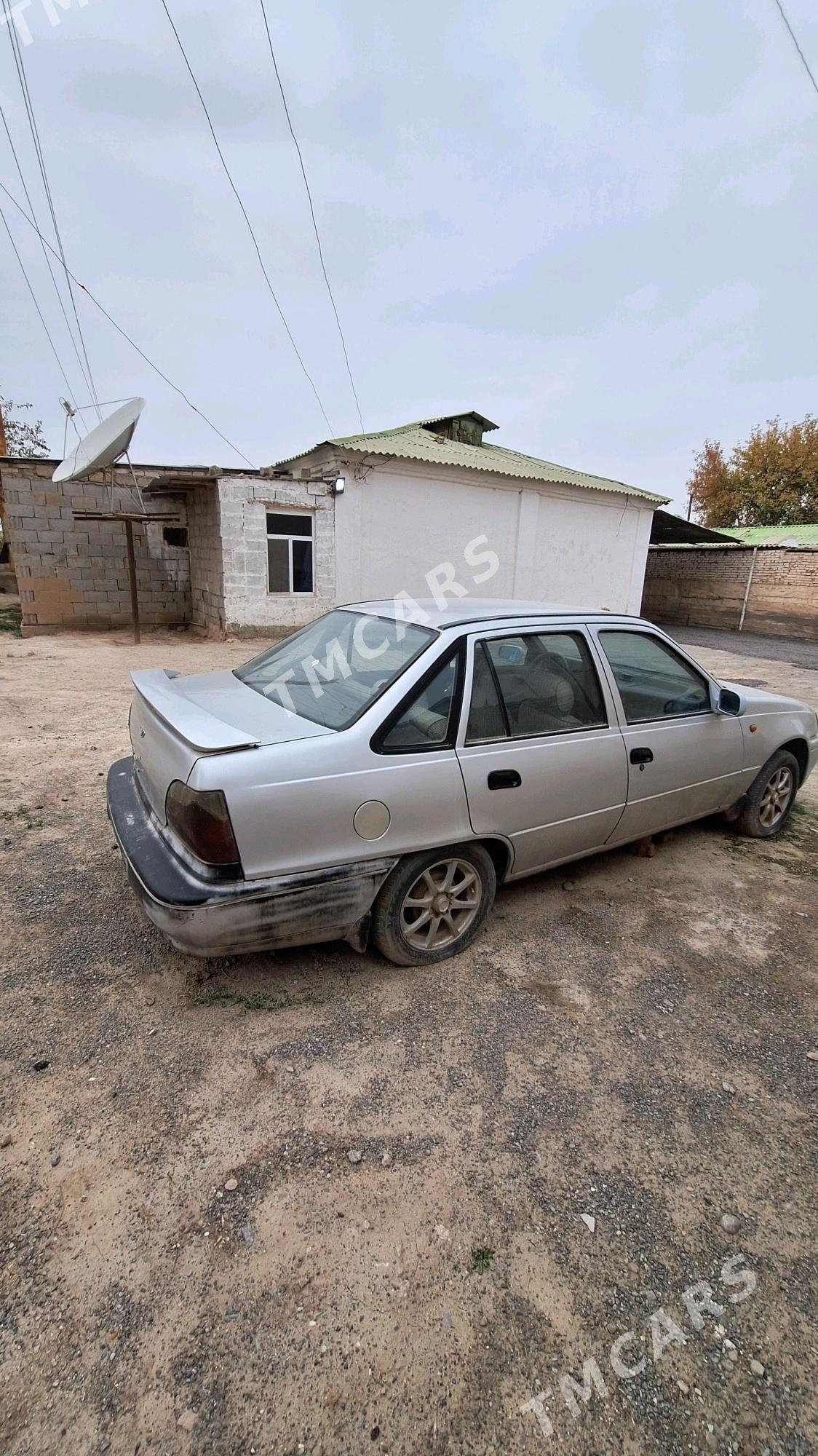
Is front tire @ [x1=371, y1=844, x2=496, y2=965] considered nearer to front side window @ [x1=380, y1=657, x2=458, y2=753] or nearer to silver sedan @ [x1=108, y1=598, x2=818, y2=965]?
silver sedan @ [x1=108, y1=598, x2=818, y2=965]

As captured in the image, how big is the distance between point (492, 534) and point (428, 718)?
13.2 meters

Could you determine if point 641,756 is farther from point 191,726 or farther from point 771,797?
point 191,726

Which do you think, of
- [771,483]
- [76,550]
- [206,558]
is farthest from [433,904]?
[771,483]

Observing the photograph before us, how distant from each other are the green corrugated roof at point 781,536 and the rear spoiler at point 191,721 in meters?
20.4

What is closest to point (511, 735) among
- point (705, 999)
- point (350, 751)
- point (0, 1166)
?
point (350, 751)

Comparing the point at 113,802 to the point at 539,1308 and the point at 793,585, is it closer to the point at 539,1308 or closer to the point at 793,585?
the point at 539,1308

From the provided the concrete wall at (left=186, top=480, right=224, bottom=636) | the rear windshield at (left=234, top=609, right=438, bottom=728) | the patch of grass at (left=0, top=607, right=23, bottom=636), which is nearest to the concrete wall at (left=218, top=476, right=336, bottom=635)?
the concrete wall at (left=186, top=480, right=224, bottom=636)

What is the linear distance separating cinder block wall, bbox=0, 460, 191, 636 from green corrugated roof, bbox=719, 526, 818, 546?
16893 millimetres

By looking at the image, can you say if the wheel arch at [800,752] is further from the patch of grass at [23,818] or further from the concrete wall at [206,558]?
the concrete wall at [206,558]

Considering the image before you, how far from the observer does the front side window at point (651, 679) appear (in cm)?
307

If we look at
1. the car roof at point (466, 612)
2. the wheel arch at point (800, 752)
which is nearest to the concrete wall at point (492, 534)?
the wheel arch at point (800, 752)

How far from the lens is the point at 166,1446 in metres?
1.19

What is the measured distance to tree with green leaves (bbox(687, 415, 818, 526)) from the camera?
27.5 metres

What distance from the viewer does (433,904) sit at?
252 cm
